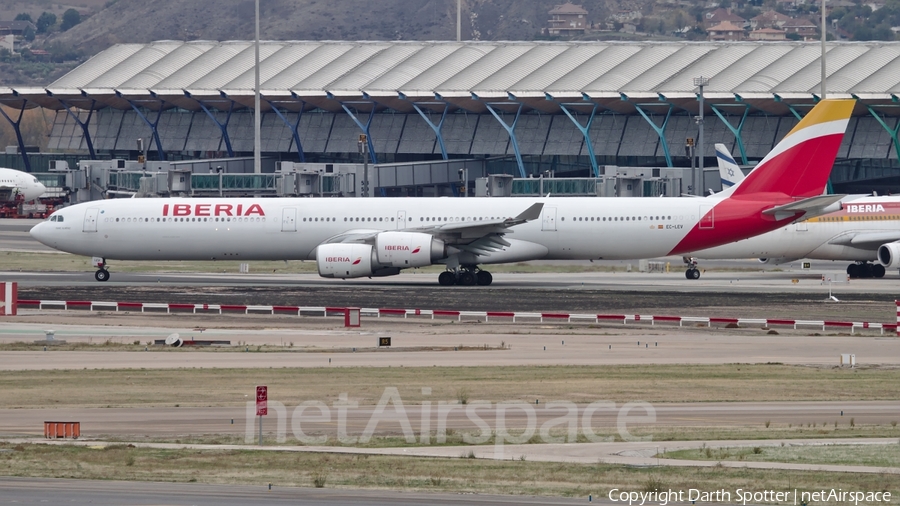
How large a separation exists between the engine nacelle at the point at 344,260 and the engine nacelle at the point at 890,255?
22.3 meters

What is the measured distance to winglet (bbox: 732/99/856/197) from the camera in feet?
173

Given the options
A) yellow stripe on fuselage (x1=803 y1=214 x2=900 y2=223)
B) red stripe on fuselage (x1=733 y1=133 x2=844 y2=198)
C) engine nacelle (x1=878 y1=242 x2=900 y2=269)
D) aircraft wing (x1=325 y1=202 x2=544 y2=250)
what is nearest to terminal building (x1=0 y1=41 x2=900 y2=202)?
yellow stripe on fuselage (x1=803 y1=214 x2=900 y2=223)

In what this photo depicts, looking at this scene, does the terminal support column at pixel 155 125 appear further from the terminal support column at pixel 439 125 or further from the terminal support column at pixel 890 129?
the terminal support column at pixel 890 129

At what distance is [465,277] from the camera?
2121 inches

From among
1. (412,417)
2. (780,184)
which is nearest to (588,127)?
(780,184)

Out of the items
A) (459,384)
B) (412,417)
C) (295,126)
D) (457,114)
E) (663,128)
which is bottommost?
(412,417)

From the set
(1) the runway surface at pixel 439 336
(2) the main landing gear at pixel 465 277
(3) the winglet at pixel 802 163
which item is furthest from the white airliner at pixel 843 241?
(2) the main landing gear at pixel 465 277

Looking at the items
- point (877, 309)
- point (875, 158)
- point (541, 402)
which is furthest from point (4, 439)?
point (875, 158)

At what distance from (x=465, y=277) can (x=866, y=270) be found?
18.8 metres

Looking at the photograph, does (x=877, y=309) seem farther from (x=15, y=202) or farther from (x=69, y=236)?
(x=15, y=202)

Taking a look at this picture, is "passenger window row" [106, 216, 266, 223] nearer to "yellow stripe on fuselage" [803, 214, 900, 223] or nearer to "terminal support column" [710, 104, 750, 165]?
"yellow stripe on fuselage" [803, 214, 900, 223]

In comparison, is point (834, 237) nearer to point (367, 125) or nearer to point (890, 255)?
point (890, 255)

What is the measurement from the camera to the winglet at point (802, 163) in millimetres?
52812

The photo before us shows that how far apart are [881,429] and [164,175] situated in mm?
78007
